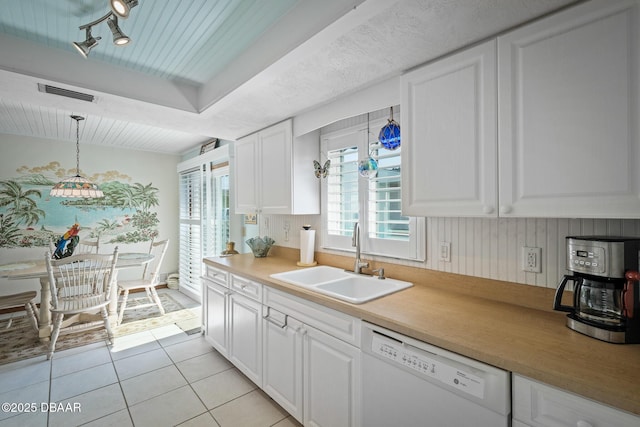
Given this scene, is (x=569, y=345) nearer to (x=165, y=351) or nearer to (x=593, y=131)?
(x=593, y=131)

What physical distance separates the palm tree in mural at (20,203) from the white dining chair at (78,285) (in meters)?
2.00

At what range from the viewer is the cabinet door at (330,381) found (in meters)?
1.46

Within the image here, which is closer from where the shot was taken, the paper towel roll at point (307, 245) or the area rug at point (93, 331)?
the paper towel roll at point (307, 245)

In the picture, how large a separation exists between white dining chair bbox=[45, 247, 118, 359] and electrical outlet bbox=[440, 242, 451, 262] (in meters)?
3.01

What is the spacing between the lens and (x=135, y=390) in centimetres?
228

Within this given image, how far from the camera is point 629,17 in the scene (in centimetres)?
97

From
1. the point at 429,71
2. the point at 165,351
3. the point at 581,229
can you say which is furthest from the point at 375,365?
the point at 165,351

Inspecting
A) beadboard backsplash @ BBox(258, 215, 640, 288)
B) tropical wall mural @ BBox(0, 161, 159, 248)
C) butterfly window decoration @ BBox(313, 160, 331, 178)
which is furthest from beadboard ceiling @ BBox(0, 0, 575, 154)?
tropical wall mural @ BBox(0, 161, 159, 248)

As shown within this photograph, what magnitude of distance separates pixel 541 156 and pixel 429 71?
2.23ft

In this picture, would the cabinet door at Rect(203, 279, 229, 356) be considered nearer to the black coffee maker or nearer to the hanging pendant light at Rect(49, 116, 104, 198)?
the hanging pendant light at Rect(49, 116, 104, 198)

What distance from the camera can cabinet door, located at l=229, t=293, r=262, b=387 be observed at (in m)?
2.15

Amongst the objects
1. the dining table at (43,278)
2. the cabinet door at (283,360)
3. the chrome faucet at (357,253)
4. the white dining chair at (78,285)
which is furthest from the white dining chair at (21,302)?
the chrome faucet at (357,253)

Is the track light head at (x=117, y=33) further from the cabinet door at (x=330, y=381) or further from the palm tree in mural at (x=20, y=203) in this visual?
the palm tree in mural at (x=20, y=203)

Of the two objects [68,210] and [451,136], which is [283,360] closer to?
[451,136]
